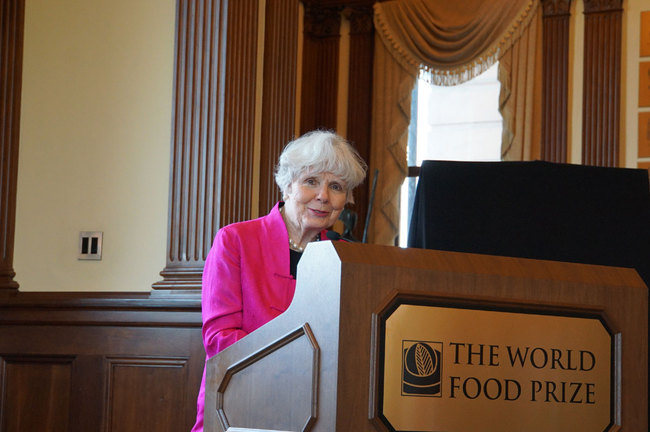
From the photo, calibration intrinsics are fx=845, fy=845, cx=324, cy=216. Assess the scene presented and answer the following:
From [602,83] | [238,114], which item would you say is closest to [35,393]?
[238,114]

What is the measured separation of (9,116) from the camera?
4.06 m

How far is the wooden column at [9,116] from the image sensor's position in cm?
399

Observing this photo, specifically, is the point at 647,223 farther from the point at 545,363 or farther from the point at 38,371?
the point at 38,371

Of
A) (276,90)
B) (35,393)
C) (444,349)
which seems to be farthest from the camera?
(276,90)

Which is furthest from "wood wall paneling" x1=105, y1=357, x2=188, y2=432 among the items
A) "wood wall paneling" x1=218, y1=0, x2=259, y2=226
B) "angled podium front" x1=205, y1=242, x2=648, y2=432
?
"angled podium front" x1=205, y1=242, x2=648, y2=432

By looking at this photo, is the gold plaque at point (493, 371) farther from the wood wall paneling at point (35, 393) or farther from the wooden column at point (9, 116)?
the wooden column at point (9, 116)

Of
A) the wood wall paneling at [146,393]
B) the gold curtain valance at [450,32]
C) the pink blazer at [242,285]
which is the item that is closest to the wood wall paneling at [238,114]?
the wood wall paneling at [146,393]

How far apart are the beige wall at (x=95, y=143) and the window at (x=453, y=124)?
135 inches

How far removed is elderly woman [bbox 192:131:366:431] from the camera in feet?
7.41

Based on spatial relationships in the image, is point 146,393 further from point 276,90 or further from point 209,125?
point 276,90

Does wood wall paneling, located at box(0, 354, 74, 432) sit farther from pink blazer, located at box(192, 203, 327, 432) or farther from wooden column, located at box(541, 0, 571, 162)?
wooden column, located at box(541, 0, 571, 162)

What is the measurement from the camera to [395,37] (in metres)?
7.26

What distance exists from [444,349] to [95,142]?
10.1 ft

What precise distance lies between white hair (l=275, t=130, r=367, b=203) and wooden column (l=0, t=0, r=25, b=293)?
1983 millimetres
